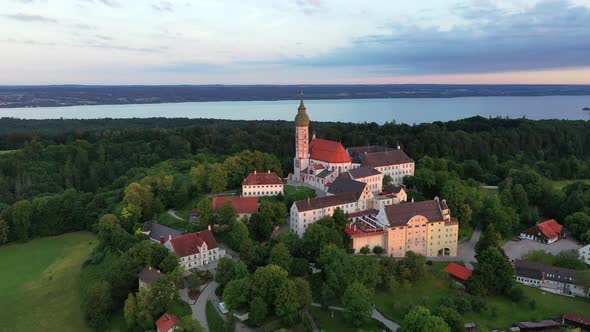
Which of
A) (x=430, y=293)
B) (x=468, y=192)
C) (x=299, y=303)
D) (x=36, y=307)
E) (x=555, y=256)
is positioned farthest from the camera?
(x=468, y=192)

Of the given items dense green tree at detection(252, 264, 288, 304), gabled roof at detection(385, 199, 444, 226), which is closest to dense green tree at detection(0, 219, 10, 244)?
dense green tree at detection(252, 264, 288, 304)

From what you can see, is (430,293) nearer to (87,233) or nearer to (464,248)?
(464,248)

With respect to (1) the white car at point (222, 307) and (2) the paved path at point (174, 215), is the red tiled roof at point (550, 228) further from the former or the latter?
(2) the paved path at point (174, 215)

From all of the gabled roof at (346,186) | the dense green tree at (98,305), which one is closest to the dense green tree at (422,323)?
the gabled roof at (346,186)

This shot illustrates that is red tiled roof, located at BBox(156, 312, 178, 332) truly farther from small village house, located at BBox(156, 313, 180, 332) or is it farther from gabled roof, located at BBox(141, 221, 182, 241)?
gabled roof, located at BBox(141, 221, 182, 241)

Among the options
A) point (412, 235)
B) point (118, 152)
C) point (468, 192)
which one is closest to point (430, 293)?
point (412, 235)

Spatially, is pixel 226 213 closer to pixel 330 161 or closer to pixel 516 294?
pixel 330 161
